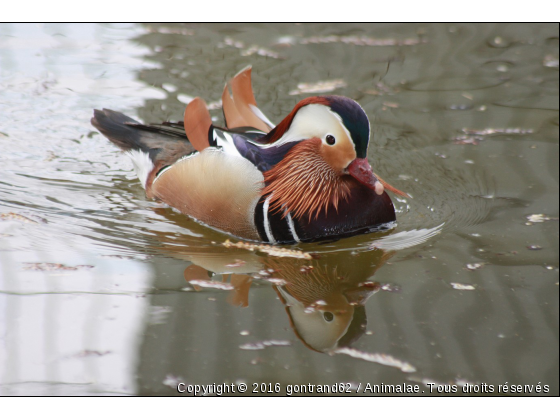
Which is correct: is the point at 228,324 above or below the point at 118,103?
below

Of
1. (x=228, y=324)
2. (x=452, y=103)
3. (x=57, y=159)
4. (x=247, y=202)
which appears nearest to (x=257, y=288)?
(x=228, y=324)

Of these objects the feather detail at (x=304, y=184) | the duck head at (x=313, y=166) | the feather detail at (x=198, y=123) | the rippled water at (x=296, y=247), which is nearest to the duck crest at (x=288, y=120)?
the duck head at (x=313, y=166)

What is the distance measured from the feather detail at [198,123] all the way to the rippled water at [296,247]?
0.62 m

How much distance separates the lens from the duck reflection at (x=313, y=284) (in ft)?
11.3

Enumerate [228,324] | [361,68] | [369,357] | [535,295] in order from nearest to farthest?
[369,357], [228,324], [535,295], [361,68]

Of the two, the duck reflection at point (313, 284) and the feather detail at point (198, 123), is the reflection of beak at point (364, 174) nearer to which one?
the duck reflection at point (313, 284)

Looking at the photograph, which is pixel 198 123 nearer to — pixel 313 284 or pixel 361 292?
pixel 313 284

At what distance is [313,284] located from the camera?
3.88 m

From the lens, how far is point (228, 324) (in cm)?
346

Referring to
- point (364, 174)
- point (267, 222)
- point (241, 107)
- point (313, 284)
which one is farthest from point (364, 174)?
point (241, 107)

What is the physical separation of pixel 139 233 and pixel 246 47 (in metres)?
3.82

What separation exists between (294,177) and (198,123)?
2.58ft

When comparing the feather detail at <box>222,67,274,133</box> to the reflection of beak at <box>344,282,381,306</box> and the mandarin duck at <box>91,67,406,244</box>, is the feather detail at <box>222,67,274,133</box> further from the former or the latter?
the reflection of beak at <box>344,282,381,306</box>

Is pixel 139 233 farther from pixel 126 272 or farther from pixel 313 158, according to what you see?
pixel 313 158
